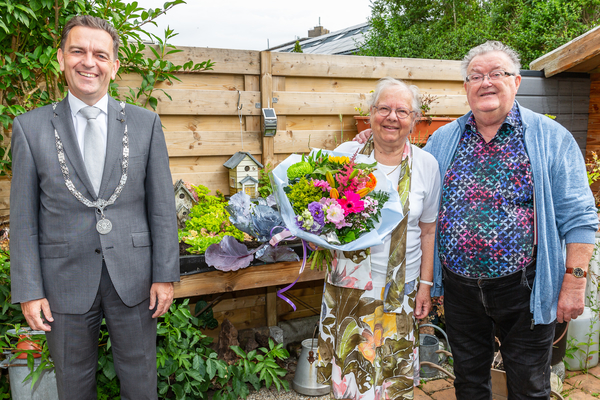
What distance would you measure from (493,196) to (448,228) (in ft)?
0.71

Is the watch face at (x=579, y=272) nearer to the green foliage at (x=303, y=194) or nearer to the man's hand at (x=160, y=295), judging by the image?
the green foliage at (x=303, y=194)

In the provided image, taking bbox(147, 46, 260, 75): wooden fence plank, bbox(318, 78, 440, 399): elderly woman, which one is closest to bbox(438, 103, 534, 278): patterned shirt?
bbox(318, 78, 440, 399): elderly woman

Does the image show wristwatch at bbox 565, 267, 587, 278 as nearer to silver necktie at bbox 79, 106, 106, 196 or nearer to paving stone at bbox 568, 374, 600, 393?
paving stone at bbox 568, 374, 600, 393

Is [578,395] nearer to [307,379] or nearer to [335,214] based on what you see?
[307,379]

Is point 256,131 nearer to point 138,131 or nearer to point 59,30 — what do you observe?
point 59,30

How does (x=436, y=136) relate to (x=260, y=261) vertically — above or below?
above

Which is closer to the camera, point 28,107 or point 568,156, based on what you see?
point 568,156

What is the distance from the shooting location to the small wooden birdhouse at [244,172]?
9.62ft

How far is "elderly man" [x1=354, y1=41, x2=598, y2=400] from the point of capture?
1654mm

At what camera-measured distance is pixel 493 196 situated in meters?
1.70

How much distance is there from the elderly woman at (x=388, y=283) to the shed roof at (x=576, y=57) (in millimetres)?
2687

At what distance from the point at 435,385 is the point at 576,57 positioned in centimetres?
299

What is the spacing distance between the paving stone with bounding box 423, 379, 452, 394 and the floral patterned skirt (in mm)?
1021

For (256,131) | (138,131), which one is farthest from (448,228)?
(256,131)
